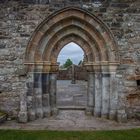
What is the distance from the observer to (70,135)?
6203mm

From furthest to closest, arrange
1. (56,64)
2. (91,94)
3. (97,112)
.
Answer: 1. (91,94)
2. (56,64)
3. (97,112)

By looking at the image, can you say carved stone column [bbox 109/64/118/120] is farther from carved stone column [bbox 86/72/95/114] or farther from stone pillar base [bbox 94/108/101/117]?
carved stone column [bbox 86/72/95/114]

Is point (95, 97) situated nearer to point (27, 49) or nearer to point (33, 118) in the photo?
point (33, 118)

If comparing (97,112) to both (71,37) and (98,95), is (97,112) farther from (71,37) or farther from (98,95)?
(71,37)

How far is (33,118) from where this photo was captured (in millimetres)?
7672

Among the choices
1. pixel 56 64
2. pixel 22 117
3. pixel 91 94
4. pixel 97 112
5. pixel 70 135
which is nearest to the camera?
pixel 70 135

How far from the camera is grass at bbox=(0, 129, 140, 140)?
5.98m

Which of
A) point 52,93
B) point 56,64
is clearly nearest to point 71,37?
point 56,64

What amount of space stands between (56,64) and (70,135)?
2821mm

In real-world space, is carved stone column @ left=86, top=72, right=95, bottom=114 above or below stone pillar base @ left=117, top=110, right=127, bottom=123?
above

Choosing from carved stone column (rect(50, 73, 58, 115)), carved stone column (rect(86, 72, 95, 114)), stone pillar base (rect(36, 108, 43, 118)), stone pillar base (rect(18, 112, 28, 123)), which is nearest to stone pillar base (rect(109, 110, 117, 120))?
carved stone column (rect(86, 72, 95, 114))

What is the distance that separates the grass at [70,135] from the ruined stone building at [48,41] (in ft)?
3.80

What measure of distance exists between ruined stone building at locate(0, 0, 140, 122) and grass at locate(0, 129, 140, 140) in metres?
1.16

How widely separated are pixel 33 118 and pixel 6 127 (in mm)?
1017
